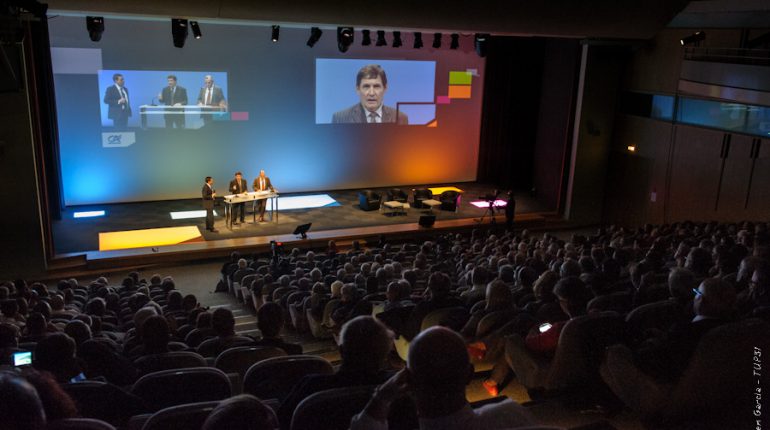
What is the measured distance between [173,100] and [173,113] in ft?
0.99

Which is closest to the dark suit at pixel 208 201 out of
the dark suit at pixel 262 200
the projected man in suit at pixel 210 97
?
the dark suit at pixel 262 200

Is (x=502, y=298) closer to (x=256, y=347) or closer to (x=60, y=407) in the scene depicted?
(x=256, y=347)

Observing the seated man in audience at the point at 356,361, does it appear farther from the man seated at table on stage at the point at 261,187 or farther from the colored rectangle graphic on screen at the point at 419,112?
the colored rectangle graphic on screen at the point at 419,112

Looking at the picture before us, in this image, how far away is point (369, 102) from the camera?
1636 centimetres

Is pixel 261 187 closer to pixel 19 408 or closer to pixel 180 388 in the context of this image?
pixel 180 388

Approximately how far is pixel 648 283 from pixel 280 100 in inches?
467

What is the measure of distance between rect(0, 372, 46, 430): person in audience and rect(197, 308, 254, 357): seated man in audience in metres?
2.39

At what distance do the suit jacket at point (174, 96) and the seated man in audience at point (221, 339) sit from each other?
11005 millimetres

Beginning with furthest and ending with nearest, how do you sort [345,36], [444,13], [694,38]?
1. [694,38]
2. [345,36]
3. [444,13]

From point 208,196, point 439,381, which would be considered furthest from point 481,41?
point 439,381

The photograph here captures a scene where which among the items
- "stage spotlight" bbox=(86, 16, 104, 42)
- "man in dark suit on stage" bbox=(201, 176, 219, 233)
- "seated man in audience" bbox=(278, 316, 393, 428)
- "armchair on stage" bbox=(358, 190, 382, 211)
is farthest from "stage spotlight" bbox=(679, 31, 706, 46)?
"seated man in audience" bbox=(278, 316, 393, 428)

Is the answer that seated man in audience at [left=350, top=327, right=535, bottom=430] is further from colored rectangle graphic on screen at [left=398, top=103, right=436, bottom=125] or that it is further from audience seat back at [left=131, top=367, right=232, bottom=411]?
colored rectangle graphic on screen at [left=398, top=103, right=436, bottom=125]

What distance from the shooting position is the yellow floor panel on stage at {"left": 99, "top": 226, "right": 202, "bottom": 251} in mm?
11852

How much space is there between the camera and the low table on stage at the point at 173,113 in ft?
46.5
